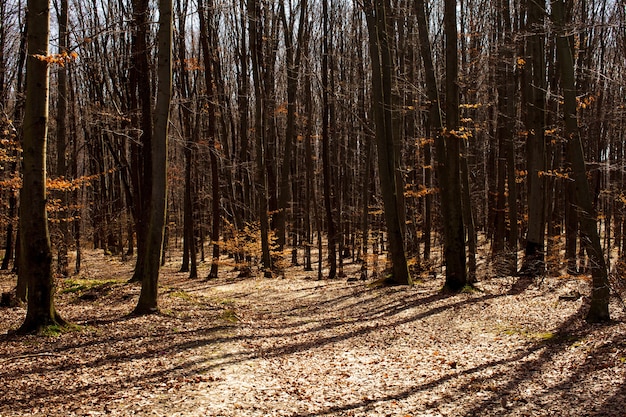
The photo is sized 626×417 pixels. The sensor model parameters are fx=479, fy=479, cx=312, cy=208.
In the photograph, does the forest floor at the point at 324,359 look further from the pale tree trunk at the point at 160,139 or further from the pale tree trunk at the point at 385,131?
the pale tree trunk at the point at 385,131

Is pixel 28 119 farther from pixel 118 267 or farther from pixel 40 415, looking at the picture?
pixel 118 267

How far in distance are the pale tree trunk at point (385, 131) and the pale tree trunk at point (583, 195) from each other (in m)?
6.31

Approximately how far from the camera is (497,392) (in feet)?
20.1

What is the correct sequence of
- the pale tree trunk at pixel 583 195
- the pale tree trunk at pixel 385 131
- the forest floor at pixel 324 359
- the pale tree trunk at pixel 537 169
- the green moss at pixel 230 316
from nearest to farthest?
the forest floor at pixel 324 359, the pale tree trunk at pixel 583 195, the green moss at pixel 230 316, the pale tree trunk at pixel 537 169, the pale tree trunk at pixel 385 131

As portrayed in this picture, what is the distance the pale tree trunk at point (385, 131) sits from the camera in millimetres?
14344

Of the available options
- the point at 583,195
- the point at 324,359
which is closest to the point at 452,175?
the point at 583,195

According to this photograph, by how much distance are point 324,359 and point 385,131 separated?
28.2 feet

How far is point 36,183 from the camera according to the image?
761cm

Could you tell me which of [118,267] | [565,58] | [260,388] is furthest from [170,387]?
[118,267]

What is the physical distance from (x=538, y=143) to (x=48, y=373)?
1353 centimetres

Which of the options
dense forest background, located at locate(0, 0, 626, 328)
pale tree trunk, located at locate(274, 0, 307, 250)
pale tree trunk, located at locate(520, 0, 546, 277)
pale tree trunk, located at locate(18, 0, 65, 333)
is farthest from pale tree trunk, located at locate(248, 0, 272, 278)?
pale tree trunk, located at locate(18, 0, 65, 333)

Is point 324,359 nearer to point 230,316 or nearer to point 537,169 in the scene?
point 230,316

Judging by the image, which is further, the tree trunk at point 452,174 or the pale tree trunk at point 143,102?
the pale tree trunk at point 143,102

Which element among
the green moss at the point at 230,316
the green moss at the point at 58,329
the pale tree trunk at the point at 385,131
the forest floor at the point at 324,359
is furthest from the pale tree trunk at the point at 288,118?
the green moss at the point at 58,329
